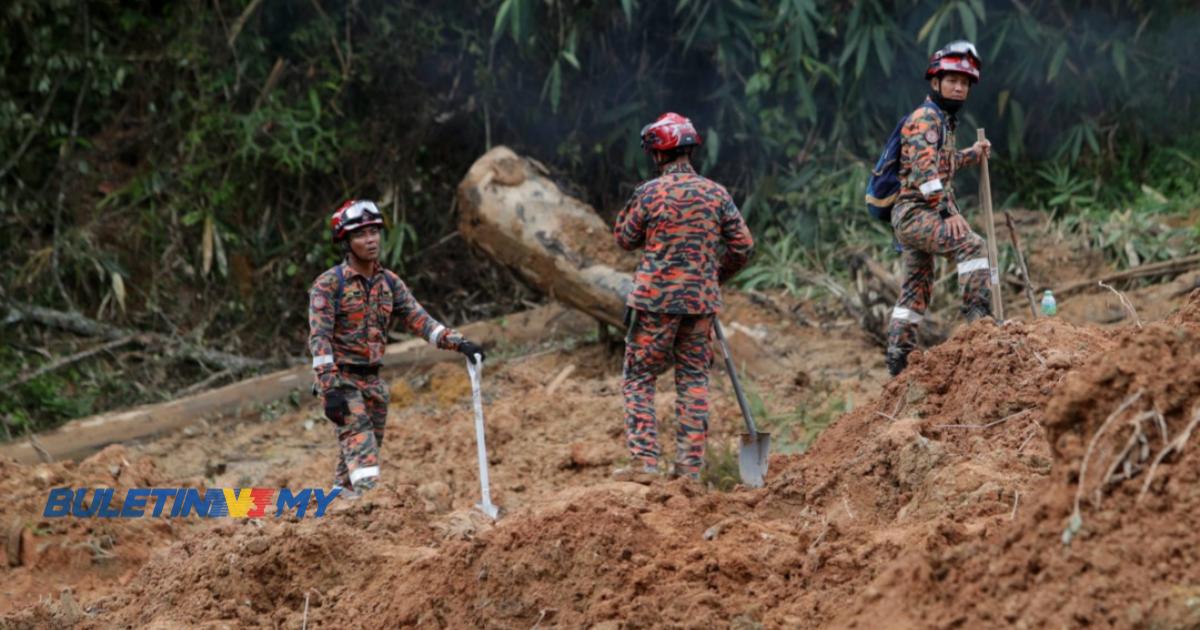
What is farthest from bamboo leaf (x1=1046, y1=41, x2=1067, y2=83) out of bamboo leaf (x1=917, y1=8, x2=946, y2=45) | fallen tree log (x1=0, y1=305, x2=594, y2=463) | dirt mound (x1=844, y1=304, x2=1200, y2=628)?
dirt mound (x1=844, y1=304, x2=1200, y2=628)

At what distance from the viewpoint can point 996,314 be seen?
7445 millimetres

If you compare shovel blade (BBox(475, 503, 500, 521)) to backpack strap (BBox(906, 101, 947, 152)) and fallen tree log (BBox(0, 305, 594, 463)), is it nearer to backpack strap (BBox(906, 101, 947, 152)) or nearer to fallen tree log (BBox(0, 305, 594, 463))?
backpack strap (BBox(906, 101, 947, 152))

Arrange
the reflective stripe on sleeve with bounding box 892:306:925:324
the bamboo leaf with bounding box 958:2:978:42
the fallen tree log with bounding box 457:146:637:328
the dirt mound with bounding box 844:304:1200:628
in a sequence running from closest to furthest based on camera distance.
→ the dirt mound with bounding box 844:304:1200:628, the reflective stripe on sleeve with bounding box 892:306:925:324, the fallen tree log with bounding box 457:146:637:328, the bamboo leaf with bounding box 958:2:978:42

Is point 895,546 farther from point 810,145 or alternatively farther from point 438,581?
point 810,145

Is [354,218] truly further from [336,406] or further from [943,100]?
[943,100]

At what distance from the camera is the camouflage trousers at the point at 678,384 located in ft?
24.9

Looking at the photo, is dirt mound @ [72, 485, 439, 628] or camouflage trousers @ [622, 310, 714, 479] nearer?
dirt mound @ [72, 485, 439, 628]

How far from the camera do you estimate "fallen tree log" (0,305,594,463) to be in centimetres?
1031

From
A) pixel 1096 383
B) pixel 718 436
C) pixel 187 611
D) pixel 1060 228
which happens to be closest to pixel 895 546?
pixel 1096 383

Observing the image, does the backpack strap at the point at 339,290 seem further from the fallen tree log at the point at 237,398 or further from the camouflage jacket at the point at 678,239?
the fallen tree log at the point at 237,398

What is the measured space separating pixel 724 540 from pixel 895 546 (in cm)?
A: 72

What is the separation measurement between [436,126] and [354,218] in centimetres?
654

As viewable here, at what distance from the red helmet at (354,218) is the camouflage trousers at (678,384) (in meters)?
1.42

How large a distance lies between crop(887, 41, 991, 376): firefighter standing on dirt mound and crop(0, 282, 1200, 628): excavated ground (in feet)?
3.41
